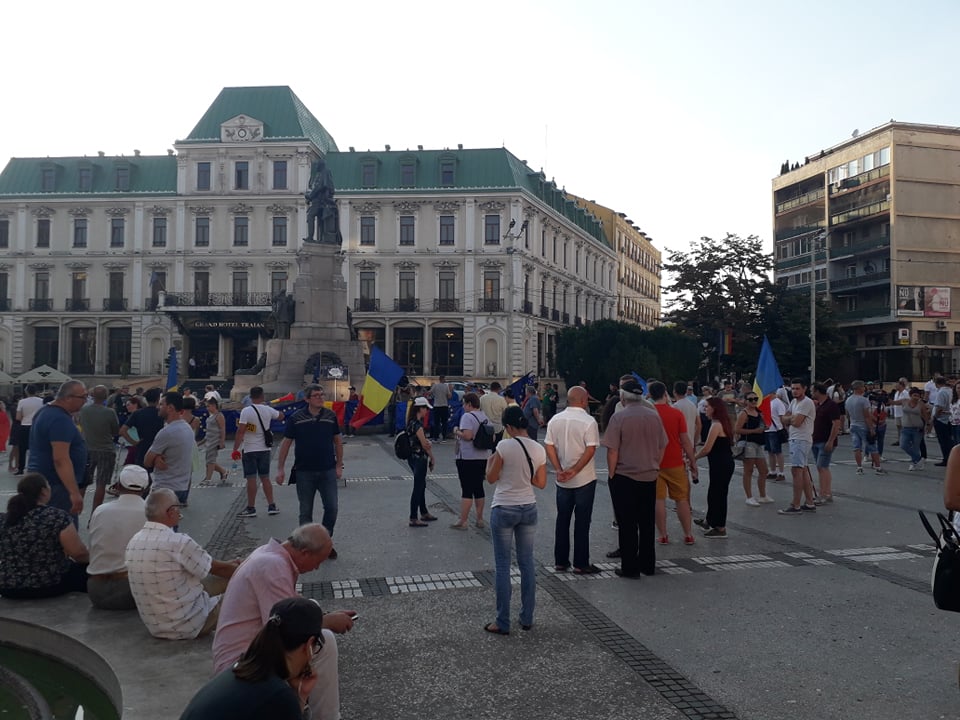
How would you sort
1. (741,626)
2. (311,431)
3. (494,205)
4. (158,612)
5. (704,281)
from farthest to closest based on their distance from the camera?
(494,205), (704,281), (311,431), (741,626), (158,612)

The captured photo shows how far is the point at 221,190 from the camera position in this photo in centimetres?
5491

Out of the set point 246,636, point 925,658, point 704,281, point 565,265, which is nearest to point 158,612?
point 246,636

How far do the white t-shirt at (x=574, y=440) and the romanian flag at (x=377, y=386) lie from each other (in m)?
6.50

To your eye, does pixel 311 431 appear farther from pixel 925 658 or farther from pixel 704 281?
pixel 704 281

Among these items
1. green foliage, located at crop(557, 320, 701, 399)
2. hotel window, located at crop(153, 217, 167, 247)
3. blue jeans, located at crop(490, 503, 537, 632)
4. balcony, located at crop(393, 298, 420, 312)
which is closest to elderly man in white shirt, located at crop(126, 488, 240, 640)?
blue jeans, located at crop(490, 503, 537, 632)

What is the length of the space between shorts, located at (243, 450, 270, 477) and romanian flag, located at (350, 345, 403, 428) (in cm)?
287

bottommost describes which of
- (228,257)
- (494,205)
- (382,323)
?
(382,323)

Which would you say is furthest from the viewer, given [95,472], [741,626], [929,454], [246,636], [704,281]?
[704,281]

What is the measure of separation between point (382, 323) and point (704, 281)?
22.5 meters

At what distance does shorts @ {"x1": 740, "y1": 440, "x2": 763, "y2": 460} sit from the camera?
11.4 meters

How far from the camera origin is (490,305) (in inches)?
2131

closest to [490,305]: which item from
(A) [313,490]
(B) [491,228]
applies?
(B) [491,228]

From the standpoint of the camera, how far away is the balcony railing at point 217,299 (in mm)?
54438

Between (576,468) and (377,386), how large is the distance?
22.8ft
